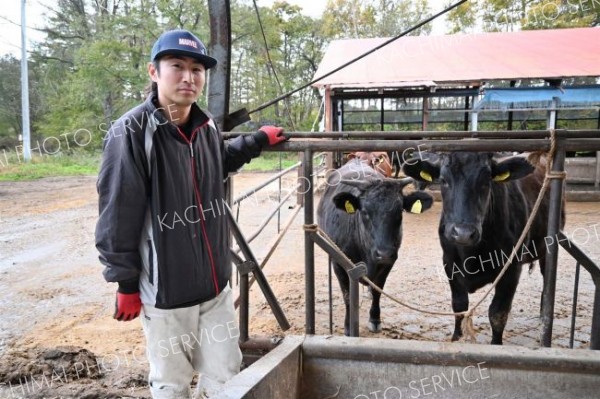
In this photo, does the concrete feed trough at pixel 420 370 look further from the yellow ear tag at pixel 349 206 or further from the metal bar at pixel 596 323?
the yellow ear tag at pixel 349 206

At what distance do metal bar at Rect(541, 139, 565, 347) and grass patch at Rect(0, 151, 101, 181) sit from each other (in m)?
18.9

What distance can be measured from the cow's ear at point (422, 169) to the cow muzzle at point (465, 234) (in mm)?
458

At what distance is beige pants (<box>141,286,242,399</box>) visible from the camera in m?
2.02

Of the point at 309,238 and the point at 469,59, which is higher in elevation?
the point at 469,59

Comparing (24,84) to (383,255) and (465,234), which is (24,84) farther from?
(465,234)

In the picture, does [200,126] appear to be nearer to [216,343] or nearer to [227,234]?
[227,234]

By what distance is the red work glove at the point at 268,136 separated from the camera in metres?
2.40

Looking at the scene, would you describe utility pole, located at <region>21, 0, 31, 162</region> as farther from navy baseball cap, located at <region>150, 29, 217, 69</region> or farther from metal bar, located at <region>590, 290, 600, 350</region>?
metal bar, located at <region>590, 290, 600, 350</region>

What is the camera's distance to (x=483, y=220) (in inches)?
125

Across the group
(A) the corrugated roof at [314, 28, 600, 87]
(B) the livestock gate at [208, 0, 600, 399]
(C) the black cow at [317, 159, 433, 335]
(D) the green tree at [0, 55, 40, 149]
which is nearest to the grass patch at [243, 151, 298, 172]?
(A) the corrugated roof at [314, 28, 600, 87]

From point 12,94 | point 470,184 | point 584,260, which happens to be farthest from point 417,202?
point 12,94

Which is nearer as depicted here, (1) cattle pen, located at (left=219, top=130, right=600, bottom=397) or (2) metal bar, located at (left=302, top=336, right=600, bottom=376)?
(2) metal bar, located at (left=302, top=336, right=600, bottom=376)

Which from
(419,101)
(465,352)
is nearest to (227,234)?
(465,352)

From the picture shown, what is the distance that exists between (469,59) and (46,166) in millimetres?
18057
